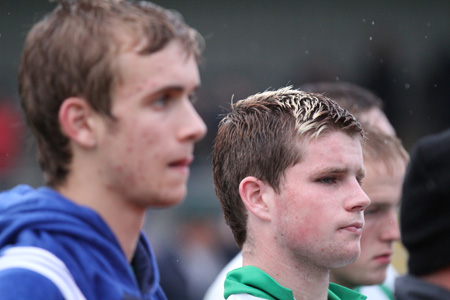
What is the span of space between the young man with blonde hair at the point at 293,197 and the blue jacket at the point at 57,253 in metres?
0.59

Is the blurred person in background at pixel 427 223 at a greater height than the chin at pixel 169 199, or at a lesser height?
lesser

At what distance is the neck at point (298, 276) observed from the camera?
7.85 feet

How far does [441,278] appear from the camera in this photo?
123 inches

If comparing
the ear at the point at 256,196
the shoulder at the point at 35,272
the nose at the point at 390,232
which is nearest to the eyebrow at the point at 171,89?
the shoulder at the point at 35,272

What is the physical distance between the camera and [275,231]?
2400 mm

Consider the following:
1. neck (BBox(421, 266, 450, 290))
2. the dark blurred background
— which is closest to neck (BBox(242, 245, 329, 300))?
neck (BBox(421, 266, 450, 290))

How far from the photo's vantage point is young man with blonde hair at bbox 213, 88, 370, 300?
7.68 ft

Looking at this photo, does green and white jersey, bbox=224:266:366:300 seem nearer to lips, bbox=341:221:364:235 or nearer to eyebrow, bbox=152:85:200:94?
lips, bbox=341:221:364:235

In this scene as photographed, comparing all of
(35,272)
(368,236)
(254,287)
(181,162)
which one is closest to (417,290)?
(368,236)

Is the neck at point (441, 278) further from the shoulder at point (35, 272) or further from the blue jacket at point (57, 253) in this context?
the shoulder at point (35, 272)

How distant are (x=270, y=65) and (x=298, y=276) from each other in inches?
481

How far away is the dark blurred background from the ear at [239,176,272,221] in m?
6.72

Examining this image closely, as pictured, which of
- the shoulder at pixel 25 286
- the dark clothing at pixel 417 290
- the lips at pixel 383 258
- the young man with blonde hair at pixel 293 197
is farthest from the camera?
the lips at pixel 383 258

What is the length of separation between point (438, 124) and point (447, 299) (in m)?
9.28
